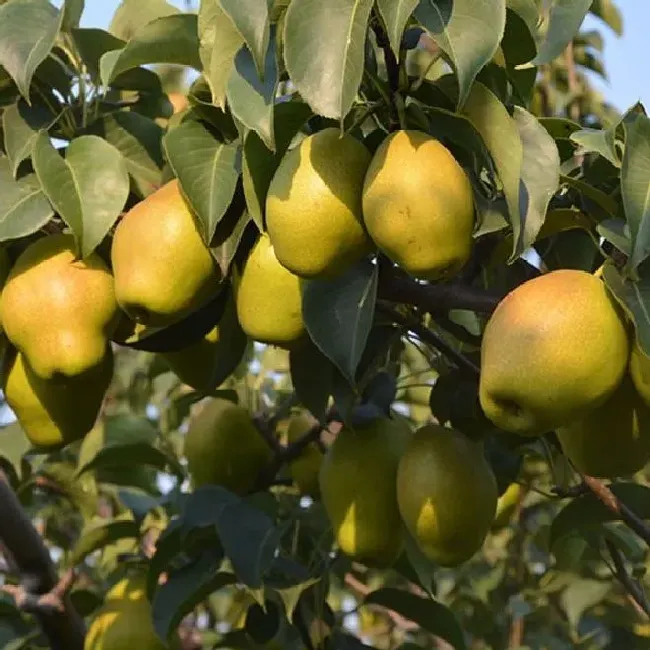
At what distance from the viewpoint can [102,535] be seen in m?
1.62

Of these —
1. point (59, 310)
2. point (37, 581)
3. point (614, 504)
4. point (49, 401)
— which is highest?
point (59, 310)

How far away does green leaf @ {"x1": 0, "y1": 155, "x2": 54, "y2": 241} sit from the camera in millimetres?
1066

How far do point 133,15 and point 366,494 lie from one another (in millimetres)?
614

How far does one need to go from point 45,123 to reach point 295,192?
39 cm

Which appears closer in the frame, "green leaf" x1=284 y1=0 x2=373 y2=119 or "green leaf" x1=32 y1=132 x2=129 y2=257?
"green leaf" x1=284 y1=0 x2=373 y2=119

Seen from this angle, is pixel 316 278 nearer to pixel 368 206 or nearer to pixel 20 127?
pixel 368 206

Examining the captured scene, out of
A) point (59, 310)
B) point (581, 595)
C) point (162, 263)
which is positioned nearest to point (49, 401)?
point (59, 310)

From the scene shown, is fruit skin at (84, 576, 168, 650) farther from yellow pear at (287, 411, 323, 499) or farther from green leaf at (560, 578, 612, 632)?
green leaf at (560, 578, 612, 632)

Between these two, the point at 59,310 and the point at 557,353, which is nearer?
the point at 557,353

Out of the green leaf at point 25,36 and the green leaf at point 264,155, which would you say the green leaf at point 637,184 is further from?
the green leaf at point 25,36

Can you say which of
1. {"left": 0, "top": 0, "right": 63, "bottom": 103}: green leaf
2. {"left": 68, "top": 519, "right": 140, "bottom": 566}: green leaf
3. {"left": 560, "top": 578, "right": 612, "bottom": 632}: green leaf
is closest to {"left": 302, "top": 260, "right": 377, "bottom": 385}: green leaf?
{"left": 0, "top": 0, "right": 63, "bottom": 103}: green leaf

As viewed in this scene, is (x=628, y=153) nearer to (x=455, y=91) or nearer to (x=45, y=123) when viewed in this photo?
(x=455, y=91)


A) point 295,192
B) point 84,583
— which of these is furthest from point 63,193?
point 84,583

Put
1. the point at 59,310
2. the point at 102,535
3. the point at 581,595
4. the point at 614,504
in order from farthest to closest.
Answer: the point at 581,595, the point at 102,535, the point at 614,504, the point at 59,310
